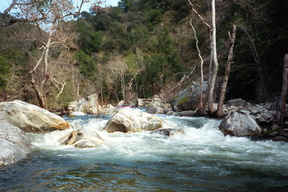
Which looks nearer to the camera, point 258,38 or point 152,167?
point 152,167

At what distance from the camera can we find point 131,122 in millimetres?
9203

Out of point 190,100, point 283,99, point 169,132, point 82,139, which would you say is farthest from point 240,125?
point 190,100

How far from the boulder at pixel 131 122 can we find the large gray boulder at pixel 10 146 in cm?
330

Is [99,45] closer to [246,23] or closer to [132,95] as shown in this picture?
[132,95]

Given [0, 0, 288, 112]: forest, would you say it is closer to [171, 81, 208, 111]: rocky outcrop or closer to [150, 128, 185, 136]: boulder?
[171, 81, 208, 111]: rocky outcrop

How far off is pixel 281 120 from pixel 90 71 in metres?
34.4

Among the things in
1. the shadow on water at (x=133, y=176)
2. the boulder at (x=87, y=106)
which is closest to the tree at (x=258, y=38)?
the shadow on water at (x=133, y=176)

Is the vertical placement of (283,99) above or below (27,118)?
above

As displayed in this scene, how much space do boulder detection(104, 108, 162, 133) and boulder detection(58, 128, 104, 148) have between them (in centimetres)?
178

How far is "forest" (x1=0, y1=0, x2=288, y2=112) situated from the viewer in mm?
13094

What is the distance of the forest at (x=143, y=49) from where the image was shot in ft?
43.0

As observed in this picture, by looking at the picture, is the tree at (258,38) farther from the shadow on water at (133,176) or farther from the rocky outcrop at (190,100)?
the shadow on water at (133,176)

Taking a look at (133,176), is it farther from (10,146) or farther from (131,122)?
(131,122)

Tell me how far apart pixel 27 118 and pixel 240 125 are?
24.9 ft
